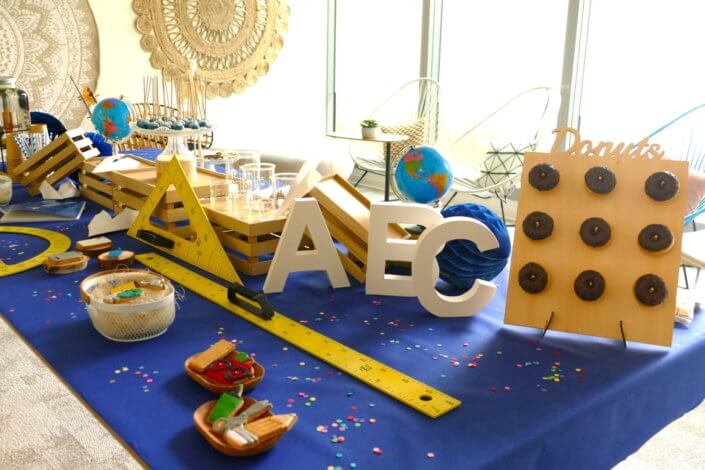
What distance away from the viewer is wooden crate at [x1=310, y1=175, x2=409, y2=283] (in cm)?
120

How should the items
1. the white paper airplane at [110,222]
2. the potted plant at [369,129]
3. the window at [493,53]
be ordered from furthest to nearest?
the window at [493,53]
the potted plant at [369,129]
the white paper airplane at [110,222]

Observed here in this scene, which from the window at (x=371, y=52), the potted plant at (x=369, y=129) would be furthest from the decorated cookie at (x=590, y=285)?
the window at (x=371, y=52)

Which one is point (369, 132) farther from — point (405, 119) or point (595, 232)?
point (595, 232)

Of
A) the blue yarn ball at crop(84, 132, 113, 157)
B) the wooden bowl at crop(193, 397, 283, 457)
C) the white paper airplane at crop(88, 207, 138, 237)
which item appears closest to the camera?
the wooden bowl at crop(193, 397, 283, 457)

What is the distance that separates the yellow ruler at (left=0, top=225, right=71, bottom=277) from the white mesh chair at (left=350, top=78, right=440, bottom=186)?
327 centimetres

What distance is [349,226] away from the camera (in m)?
1.20

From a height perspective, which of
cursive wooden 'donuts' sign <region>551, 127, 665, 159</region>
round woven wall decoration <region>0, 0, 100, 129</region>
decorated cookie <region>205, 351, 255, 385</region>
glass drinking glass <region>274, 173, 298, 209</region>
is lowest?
decorated cookie <region>205, 351, 255, 385</region>

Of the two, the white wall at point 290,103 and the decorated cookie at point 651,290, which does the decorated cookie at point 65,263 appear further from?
the white wall at point 290,103

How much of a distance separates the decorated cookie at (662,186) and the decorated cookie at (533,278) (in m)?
0.19

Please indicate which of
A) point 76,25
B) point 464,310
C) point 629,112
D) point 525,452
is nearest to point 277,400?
point 525,452

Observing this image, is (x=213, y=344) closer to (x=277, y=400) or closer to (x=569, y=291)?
(x=277, y=400)

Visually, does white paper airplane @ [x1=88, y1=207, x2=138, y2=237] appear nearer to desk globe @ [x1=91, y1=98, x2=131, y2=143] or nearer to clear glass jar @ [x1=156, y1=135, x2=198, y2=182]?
clear glass jar @ [x1=156, y1=135, x2=198, y2=182]

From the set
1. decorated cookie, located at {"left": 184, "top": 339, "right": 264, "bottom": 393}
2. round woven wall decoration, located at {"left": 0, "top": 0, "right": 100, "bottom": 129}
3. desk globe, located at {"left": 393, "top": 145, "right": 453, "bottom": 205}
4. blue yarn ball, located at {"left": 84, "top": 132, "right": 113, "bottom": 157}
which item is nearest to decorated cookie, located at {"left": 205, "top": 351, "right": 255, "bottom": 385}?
decorated cookie, located at {"left": 184, "top": 339, "right": 264, "bottom": 393}

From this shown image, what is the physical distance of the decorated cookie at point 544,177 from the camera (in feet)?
3.27
